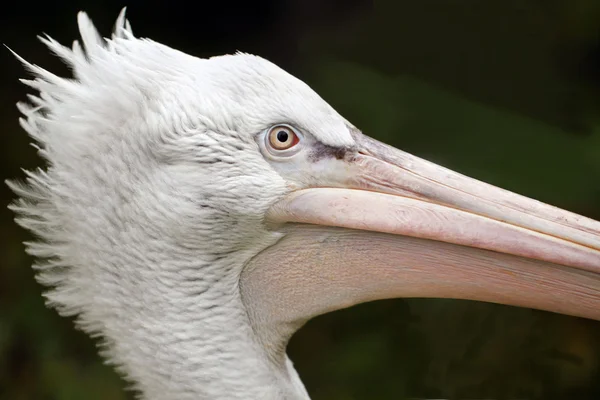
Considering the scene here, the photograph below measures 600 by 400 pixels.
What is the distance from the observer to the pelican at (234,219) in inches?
46.3

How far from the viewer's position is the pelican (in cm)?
117

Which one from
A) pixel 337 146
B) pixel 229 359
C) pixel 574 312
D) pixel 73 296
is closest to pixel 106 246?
pixel 73 296

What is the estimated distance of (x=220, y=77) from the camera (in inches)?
48.0

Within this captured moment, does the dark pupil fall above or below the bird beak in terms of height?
above

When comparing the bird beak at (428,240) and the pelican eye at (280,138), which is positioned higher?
the pelican eye at (280,138)

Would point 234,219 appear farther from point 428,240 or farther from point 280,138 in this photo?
point 428,240

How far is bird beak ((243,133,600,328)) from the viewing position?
1149mm

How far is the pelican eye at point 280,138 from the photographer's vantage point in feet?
3.92

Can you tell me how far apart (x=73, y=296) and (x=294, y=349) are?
6.06ft

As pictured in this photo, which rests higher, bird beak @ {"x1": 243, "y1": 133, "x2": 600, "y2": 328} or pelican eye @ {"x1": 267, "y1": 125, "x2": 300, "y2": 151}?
pelican eye @ {"x1": 267, "y1": 125, "x2": 300, "y2": 151}

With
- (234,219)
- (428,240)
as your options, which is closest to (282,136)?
(234,219)

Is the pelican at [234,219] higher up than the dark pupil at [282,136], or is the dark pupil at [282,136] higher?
the dark pupil at [282,136]

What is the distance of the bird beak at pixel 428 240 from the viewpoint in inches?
45.3

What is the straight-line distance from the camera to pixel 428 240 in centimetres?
121
